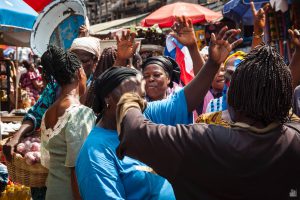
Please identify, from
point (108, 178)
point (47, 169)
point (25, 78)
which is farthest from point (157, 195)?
point (25, 78)

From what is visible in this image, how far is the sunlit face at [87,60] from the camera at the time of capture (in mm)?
4219

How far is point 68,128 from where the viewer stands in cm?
306

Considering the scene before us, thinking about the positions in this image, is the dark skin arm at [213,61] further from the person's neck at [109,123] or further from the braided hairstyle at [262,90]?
the braided hairstyle at [262,90]

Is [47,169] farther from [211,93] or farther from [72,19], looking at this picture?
[72,19]

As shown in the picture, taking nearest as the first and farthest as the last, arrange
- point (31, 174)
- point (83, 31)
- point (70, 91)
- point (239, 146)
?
point (239, 146) → point (70, 91) → point (31, 174) → point (83, 31)

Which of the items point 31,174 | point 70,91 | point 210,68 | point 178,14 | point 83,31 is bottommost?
point 31,174

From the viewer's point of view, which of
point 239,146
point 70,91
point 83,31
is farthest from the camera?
point 83,31

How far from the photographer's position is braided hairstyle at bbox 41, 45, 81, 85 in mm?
3350

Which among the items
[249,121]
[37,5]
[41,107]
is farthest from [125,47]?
[37,5]

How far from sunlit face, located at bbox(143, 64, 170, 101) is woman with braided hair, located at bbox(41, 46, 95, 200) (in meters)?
0.63

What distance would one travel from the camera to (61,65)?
335 centimetres

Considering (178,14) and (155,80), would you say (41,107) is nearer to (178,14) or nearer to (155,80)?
(155,80)

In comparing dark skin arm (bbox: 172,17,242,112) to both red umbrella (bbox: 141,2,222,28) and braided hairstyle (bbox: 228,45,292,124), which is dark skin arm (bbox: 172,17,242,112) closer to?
braided hairstyle (bbox: 228,45,292,124)

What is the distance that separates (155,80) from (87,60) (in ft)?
2.30
